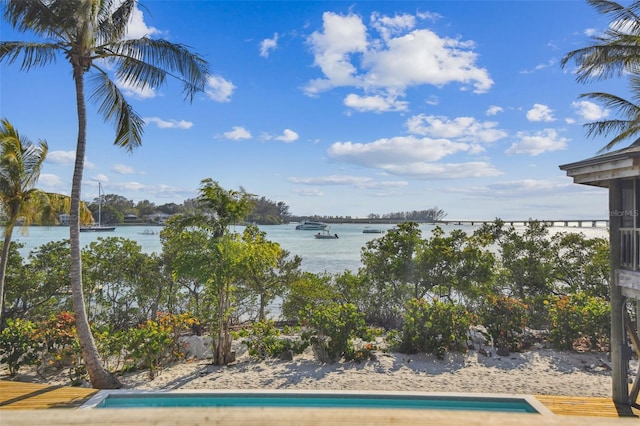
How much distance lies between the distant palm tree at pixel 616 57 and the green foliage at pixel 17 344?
12170 mm

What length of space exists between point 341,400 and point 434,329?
11.3 feet

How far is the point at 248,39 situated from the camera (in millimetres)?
7918

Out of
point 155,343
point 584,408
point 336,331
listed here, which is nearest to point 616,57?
point 584,408

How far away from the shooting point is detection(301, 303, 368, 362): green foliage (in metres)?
6.75

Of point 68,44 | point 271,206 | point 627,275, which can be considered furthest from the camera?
point 271,206

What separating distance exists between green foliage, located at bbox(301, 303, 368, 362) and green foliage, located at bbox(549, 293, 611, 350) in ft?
12.6

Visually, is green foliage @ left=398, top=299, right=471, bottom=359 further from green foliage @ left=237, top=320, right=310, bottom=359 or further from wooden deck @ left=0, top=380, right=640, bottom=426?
wooden deck @ left=0, top=380, right=640, bottom=426

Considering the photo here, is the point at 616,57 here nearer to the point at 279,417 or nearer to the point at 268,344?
the point at 268,344

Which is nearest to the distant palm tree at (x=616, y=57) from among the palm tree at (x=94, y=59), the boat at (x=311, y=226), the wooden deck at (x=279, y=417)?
the palm tree at (x=94, y=59)

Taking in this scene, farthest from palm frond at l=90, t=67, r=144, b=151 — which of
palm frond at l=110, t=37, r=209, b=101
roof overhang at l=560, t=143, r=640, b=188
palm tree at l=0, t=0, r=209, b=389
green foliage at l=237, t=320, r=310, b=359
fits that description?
roof overhang at l=560, t=143, r=640, b=188

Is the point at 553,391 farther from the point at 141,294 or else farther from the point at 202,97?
the point at 141,294

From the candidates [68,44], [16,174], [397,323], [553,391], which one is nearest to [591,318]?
[553,391]

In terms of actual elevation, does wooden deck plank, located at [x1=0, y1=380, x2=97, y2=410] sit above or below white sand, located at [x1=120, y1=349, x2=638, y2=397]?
above

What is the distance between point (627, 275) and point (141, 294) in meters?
10.5
